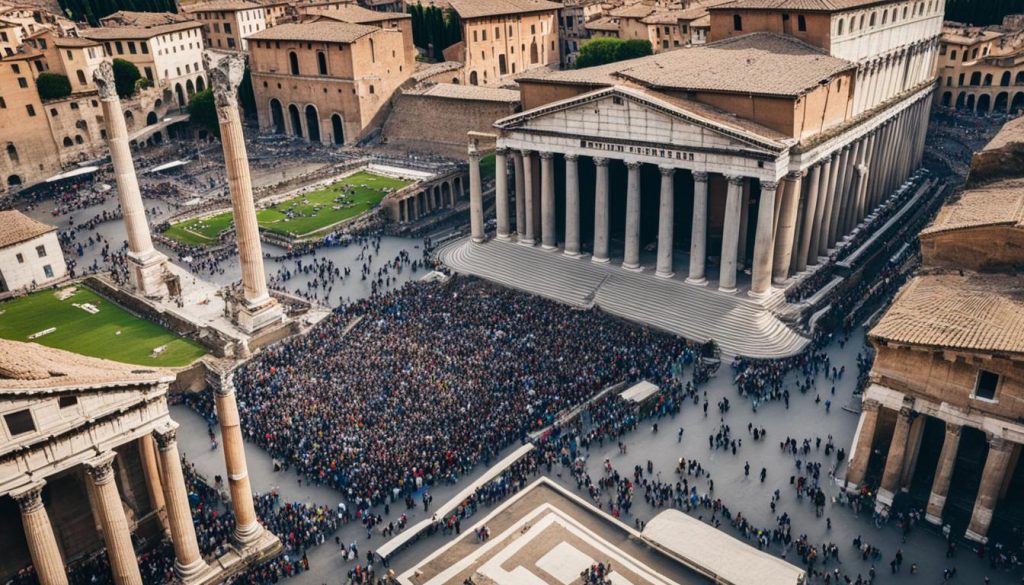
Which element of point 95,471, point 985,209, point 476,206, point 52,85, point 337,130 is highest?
point 52,85

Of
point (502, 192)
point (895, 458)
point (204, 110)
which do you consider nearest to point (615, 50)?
point (502, 192)

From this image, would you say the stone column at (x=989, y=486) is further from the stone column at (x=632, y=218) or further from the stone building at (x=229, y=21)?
the stone building at (x=229, y=21)

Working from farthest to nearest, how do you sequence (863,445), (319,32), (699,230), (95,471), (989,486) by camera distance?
(319,32) → (699,230) → (863,445) → (989,486) → (95,471)

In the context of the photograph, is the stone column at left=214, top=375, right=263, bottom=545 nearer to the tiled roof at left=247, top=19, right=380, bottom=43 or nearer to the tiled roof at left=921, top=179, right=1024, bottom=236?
the tiled roof at left=921, top=179, right=1024, bottom=236

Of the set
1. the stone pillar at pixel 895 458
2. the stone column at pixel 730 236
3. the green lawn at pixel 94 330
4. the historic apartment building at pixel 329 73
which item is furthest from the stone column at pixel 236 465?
the historic apartment building at pixel 329 73

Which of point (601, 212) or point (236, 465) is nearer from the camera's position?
point (236, 465)

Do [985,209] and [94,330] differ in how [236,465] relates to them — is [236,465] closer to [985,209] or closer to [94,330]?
[94,330]

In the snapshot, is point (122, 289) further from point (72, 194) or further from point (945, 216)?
point (945, 216)

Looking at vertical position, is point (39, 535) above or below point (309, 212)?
above
